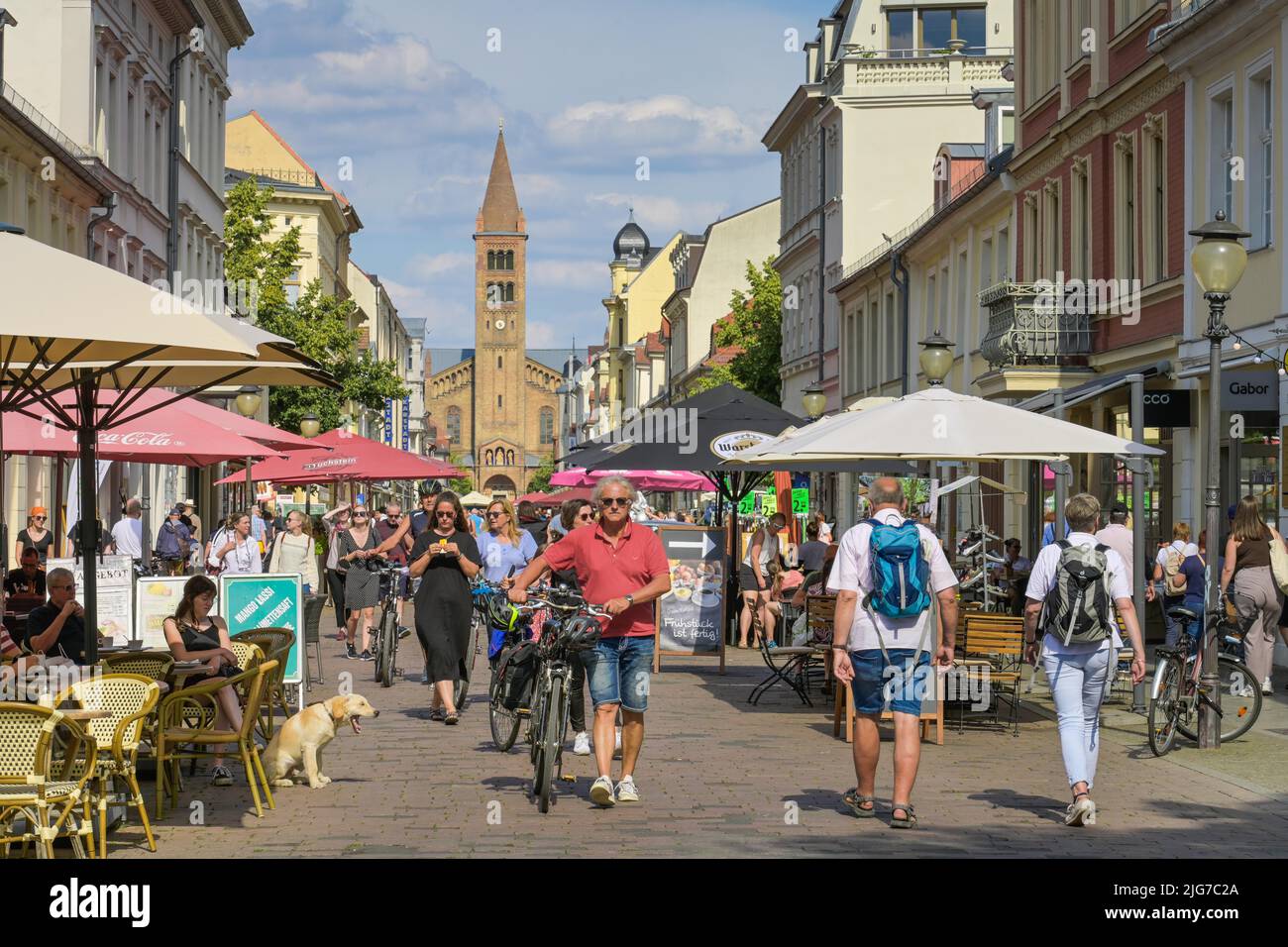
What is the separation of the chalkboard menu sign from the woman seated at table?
840 cm

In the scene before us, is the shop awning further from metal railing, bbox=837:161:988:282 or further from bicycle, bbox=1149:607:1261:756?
metal railing, bbox=837:161:988:282

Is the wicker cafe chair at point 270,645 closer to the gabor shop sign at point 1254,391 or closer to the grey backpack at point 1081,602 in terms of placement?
the grey backpack at point 1081,602

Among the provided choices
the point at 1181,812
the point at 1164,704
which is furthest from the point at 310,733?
the point at 1164,704

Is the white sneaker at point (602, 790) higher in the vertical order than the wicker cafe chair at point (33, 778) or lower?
lower

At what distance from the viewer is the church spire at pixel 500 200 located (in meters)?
170

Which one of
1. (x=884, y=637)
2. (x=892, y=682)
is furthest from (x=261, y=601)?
(x=892, y=682)

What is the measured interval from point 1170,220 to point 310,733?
51.2 feet

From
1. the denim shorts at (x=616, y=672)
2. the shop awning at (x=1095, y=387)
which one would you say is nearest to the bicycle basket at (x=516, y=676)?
the denim shorts at (x=616, y=672)

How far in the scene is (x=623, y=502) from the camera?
10.8 meters

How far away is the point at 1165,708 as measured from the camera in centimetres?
1332

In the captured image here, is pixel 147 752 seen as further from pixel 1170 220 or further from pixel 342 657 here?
pixel 1170 220

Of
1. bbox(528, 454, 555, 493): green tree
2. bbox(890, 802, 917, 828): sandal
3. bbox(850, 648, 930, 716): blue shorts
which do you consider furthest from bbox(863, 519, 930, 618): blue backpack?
bbox(528, 454, 555, 493): green tree

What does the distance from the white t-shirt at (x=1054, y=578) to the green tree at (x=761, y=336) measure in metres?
54.4

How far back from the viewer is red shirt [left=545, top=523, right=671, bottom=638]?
10719 millimetres
